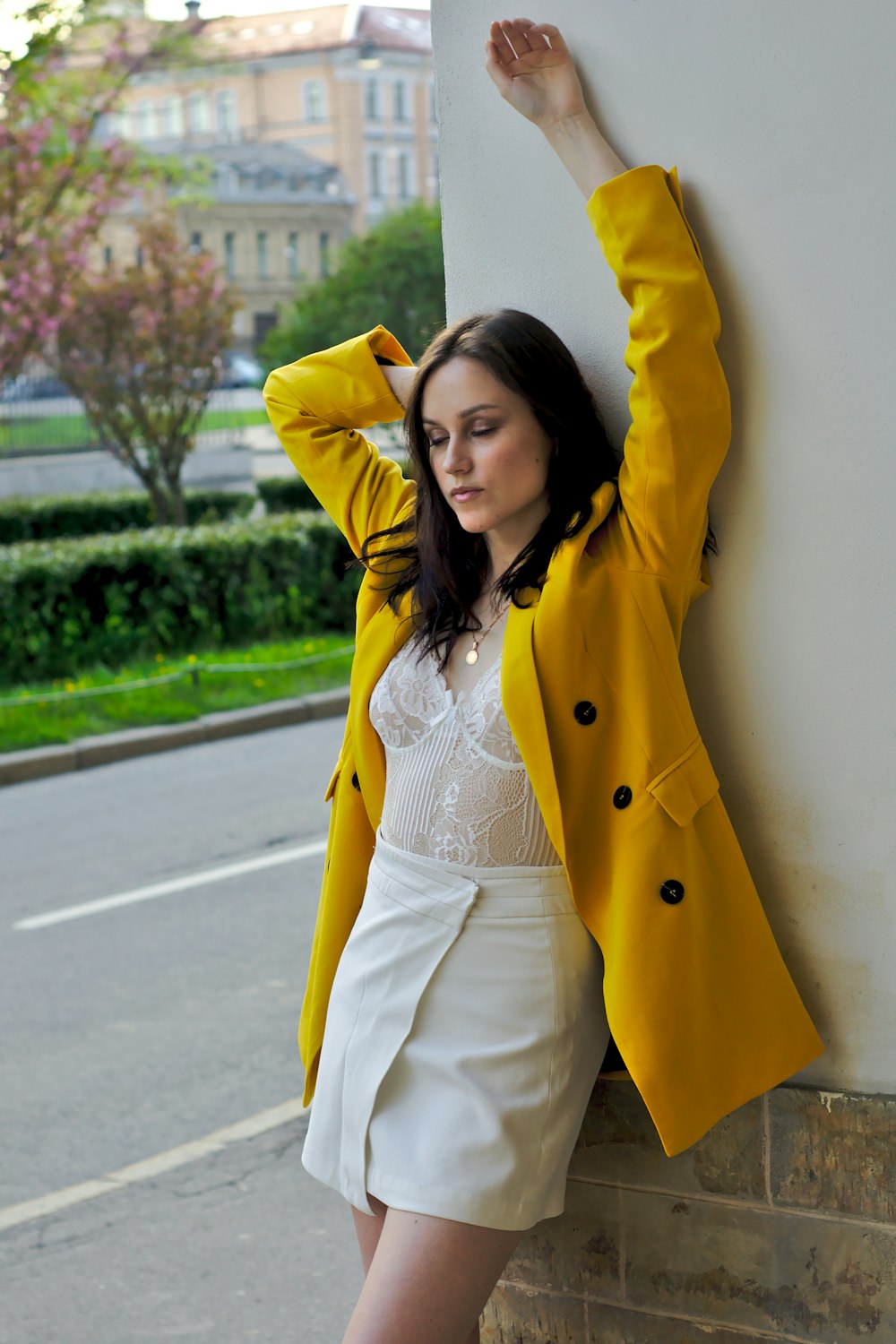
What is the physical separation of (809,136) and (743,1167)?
172 centimetres

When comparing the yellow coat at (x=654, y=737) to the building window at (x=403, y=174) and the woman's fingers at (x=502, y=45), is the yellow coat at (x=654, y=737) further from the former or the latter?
the building window at (x=403, y=174)

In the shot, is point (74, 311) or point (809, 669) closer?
point (809, 669)

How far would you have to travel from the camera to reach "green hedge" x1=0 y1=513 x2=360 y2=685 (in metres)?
11.3

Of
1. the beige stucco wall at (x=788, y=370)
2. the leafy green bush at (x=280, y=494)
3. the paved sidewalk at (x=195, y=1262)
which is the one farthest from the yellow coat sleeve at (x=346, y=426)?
the leafy green bush at (x=280, y=494)

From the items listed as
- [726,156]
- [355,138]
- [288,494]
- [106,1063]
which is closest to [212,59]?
[288,494]

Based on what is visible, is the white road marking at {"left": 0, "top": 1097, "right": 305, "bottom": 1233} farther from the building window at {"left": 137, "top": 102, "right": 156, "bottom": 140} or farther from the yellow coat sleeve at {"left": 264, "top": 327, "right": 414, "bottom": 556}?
the building window at {"left": 137, "top": 102, "right": 156, "bottom": 140}

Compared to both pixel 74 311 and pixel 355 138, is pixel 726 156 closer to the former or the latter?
pixel 74 311

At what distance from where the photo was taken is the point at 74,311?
642 inches

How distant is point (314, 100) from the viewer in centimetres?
7175

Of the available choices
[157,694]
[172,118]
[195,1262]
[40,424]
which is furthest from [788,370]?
[172,118]

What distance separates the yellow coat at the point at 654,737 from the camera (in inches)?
93.5

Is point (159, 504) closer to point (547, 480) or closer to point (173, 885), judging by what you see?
point (173, 885)

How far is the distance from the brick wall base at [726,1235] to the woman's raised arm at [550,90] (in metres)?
1.60

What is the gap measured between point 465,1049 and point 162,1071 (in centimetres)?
288
